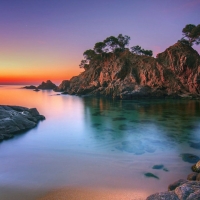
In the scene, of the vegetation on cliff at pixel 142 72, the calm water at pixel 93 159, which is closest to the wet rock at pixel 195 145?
the calm water at pixel 93 159

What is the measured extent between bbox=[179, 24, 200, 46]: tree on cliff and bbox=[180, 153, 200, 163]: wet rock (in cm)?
5590

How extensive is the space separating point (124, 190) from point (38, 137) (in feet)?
33.2

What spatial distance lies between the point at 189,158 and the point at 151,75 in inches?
1888

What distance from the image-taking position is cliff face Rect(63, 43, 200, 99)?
51.0 metres

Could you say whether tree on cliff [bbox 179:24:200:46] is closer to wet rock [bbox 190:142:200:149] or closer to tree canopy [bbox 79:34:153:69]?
tree canopy [bbox 79:34:153:69]

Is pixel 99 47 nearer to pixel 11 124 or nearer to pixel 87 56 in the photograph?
pixel 87 56

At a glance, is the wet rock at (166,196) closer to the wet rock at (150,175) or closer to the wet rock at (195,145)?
the wet rock at (150,175)

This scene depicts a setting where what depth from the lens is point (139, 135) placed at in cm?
1564

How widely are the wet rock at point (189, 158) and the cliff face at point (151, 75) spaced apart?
38241 mm

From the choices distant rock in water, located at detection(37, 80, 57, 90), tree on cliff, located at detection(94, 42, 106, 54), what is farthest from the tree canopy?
distant rock in water, located at detection(37, 80, 57, 90)

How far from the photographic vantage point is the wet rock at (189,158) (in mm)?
10076

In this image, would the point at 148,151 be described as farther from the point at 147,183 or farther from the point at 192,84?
the point at 192,84

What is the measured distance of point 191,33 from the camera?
5784 cm

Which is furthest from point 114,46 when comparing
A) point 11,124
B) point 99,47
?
point 11,124
